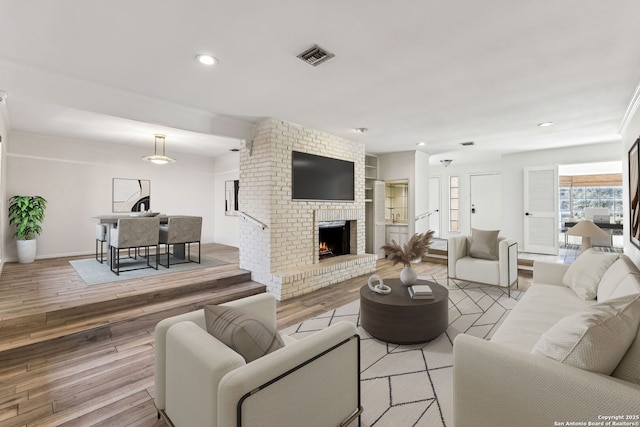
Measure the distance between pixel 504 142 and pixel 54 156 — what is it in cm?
860

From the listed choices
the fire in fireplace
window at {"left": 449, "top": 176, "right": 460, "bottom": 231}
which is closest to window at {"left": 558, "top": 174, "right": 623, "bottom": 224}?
window at {"left": 449, "top": 176, "right": 460, "bottom": 231}

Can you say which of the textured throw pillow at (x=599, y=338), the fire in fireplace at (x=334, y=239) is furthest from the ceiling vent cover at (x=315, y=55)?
the fire in fireplace at (x=334, y=239)

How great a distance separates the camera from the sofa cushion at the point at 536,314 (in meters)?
1.88

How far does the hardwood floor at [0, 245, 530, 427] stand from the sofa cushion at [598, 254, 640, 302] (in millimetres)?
2668

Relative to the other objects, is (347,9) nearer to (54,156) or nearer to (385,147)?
(385,147)

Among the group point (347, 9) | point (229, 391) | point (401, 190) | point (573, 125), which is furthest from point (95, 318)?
point (573, 125)

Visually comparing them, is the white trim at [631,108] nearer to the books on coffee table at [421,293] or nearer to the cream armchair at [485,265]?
the cream armchair at [485,265]

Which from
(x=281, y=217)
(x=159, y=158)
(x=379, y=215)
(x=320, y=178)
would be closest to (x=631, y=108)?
(x=320, y=178)

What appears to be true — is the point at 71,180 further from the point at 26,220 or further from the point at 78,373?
the point at 78,373

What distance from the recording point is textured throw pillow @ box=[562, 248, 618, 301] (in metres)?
2.54

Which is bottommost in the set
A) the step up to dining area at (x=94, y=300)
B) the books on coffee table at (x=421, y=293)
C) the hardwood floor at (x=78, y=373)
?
the hardwood floor at (x=78, y=373)

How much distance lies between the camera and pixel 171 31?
2.06 m

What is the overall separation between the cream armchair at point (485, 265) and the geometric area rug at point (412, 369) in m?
0.41

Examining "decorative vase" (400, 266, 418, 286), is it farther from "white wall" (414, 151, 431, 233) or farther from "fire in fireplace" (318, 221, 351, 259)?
"white wall" (414, 151, 431, 233)
